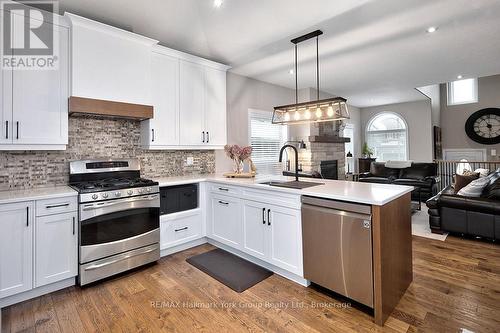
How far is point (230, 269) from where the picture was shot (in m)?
2.85

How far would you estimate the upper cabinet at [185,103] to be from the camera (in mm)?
3371

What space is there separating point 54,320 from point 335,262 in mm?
2277

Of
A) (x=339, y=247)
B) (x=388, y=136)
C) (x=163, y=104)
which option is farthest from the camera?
(x=388, y=136)

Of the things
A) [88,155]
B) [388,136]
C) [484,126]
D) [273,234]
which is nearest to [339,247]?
[273,234]

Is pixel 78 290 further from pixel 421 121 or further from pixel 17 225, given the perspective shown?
pixel 421 121

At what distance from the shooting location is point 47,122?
8.41ft

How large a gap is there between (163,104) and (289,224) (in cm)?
224

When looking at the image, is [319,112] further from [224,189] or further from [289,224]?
[224,189]

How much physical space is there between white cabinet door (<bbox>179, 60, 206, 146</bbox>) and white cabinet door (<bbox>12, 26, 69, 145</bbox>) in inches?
52.7

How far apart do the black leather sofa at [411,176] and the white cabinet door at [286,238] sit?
446 centimetres

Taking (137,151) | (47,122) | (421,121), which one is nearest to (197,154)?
(137,151)

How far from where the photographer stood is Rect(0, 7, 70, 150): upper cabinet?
2.36m

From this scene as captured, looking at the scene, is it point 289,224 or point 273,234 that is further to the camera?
point 273,234

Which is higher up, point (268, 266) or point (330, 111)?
point (330, 111)
